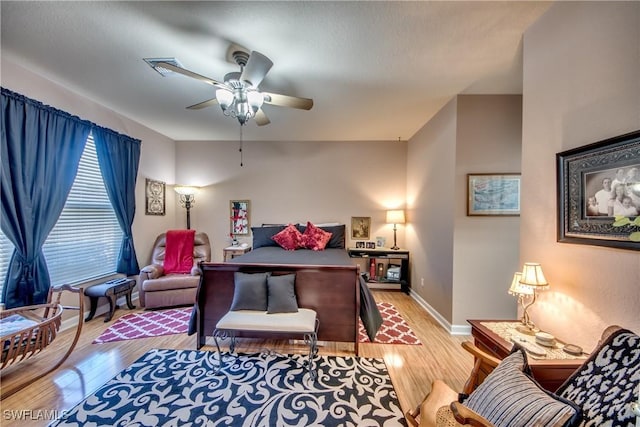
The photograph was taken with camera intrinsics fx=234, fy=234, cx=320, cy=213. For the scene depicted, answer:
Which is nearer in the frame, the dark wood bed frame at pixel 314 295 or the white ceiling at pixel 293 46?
the white ceiling at pixel 293 46

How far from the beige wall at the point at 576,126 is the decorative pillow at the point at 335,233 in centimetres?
268

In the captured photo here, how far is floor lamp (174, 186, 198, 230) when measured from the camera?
171 inches

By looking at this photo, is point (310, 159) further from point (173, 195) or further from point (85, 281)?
point (85, 281)

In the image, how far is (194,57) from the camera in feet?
7.06

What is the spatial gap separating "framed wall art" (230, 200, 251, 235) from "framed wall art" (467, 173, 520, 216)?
12.3 ft

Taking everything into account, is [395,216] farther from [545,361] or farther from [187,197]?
[187,197]

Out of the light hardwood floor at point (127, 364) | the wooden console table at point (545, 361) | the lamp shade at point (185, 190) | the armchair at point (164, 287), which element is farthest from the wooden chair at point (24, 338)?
the wooden console table at point (545, 361)

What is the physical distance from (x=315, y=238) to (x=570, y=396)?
3248 mm

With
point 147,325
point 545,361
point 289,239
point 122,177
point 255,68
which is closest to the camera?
point 545,361

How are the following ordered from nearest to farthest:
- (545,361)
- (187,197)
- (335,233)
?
(545,361) < (335,233) < (187,197)

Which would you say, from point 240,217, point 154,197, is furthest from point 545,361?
point 154,197

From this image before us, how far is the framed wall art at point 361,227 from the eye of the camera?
4.58 meters

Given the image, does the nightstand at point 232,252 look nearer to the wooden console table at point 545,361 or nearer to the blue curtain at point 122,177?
the blue curtain at point 122,177

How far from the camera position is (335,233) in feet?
13.8
